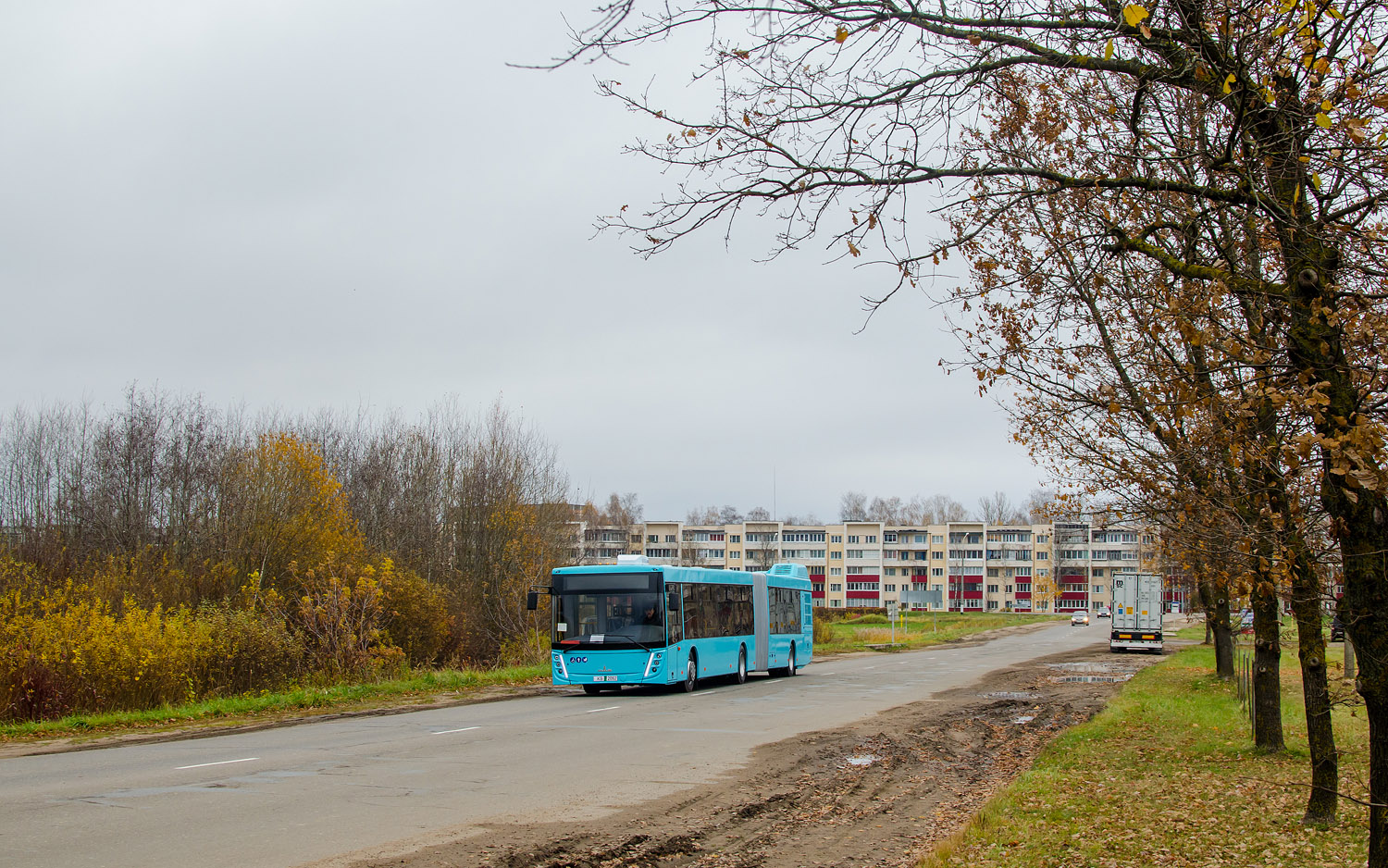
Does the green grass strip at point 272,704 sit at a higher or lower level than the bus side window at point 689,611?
lower

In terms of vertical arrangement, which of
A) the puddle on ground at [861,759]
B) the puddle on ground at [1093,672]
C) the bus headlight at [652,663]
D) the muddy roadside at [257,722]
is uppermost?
the bus headlight at [652,663]

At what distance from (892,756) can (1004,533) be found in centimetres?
15305

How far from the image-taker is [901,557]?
16500cm

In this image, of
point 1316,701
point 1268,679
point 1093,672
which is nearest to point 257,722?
point 1268,679

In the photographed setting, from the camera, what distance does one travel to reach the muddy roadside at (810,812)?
848 centimetres

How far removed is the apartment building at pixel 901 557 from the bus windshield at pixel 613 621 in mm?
131722

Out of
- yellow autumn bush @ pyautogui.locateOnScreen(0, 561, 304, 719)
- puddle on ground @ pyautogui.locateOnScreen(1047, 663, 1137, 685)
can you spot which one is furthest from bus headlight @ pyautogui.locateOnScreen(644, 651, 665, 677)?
puddle on ground @ pyautogui.locateOnScreen(1047, 663, 1137, 685)

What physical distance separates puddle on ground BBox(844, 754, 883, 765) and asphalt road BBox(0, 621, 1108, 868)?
4.80 ft

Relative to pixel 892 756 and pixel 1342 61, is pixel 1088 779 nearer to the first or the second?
pixel 892 756

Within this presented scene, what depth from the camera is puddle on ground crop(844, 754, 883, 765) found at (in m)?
14.2

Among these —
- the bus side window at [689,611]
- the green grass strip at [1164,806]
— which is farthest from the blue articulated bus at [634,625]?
the green grass strip at [1164,806]

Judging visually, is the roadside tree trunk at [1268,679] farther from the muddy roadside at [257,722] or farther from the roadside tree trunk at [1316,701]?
the muddy roadside at [257,722]

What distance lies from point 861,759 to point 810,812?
13.4 feet

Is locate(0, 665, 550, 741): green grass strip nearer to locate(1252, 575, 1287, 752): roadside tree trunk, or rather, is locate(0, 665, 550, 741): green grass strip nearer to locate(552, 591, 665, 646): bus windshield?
locate(552, 591, 665, 646): bus windshield
